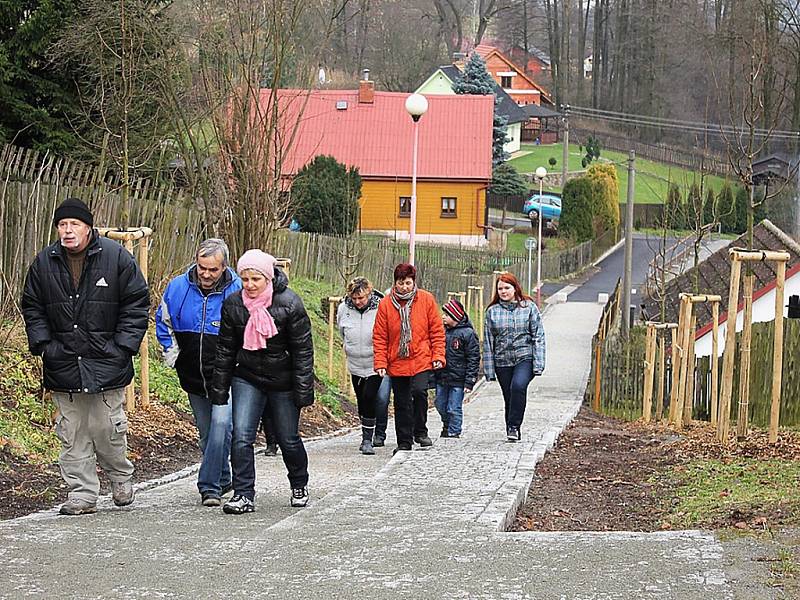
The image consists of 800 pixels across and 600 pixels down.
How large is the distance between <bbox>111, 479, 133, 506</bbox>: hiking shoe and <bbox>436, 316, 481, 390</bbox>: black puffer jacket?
546cm

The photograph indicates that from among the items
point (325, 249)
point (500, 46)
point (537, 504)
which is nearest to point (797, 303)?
point (537, 504)

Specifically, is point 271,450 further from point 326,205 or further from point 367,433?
point 326,205

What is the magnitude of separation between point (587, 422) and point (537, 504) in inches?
410

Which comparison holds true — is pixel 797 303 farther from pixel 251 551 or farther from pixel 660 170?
pixel 660 170

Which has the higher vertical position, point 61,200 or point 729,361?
point 61,200

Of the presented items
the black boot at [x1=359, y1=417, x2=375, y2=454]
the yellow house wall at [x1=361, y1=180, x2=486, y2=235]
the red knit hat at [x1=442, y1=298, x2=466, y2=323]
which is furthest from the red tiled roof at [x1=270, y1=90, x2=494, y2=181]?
the black boot at [x1=359, y1=417, x2=375, y2=454]

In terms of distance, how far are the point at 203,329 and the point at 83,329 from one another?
2.81 feet

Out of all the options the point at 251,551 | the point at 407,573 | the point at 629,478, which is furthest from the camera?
the point at 629,478

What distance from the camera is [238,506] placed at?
7.66 meters

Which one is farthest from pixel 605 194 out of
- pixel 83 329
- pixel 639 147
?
pixel 83 329

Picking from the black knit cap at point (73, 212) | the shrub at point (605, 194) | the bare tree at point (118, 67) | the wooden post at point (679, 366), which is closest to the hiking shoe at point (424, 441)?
the wooden post at point (679, 366)

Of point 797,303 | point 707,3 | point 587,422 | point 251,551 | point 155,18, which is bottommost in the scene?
point 587,422

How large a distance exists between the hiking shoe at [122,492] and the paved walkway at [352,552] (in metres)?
0.08

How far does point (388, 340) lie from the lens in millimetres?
10984
